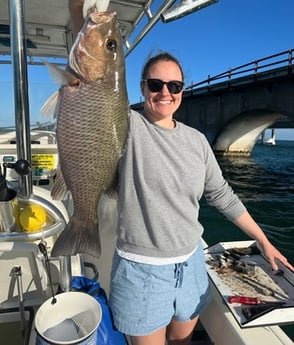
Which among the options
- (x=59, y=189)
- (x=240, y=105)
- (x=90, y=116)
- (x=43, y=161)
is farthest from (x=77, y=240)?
(x=240, y=105)

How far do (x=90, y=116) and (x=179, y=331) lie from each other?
4.40ft

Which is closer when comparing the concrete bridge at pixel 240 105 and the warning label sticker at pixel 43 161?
the warning label sticker at pixel 43 161

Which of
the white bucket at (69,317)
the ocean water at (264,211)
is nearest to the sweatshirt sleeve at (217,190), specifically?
the white bucket at (69,317)

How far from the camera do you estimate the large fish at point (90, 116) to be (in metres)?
1.34

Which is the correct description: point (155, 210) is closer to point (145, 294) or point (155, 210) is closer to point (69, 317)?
point (145, 294)

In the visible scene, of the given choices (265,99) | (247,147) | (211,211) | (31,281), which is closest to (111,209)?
(31,281)

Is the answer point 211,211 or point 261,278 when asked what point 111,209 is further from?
point 211,211

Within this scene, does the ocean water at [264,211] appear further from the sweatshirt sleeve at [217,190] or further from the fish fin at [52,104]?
the fish fin at [52,104]

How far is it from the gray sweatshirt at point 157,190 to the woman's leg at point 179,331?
0.47 m

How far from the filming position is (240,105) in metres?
20.6

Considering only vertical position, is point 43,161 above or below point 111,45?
below

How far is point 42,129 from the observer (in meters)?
4.72

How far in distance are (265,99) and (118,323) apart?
61.1ft

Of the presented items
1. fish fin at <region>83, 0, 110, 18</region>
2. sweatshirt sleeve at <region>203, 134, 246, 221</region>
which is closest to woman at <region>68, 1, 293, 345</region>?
sweatshirt sleeve at <region>203, 134, 246, 221</region>
